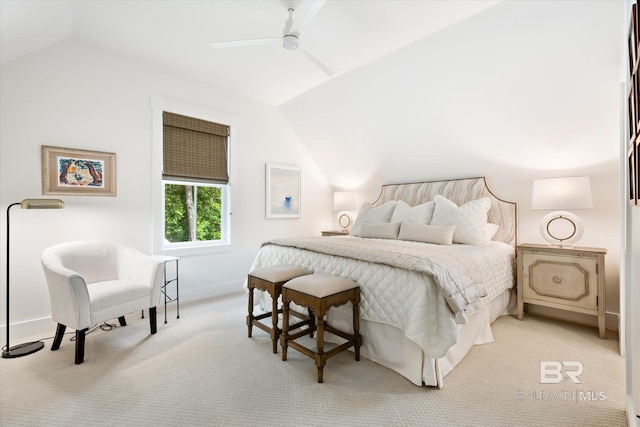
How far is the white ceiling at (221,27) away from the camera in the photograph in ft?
7.45

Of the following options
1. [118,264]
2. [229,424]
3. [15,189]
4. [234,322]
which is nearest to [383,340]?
[229,424]

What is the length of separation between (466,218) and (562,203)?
0.82m

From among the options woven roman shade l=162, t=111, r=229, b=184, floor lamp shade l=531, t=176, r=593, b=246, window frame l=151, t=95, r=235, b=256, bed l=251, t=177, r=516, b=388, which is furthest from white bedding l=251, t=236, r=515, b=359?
woven roman shade l=162, t=111, r=229, b=184

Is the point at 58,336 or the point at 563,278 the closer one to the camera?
the point at 58,336

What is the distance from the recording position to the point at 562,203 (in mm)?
2736

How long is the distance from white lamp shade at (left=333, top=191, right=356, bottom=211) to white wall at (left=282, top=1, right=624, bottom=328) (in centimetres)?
91

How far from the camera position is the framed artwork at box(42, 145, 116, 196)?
2682mm

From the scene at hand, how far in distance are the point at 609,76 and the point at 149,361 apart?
425cm

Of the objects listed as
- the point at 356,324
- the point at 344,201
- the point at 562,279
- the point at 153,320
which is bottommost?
the point at 153,320

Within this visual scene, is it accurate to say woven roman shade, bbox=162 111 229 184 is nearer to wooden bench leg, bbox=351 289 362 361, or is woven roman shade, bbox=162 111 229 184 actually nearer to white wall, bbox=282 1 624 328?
white wall, bbox=282 1 624 328

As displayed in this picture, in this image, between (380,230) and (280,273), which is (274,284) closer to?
(280,273)

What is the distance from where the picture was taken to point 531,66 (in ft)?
8.56

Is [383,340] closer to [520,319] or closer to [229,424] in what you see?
[229,424]

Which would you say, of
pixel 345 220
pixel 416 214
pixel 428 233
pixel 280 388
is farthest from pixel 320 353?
pixel 345 220
